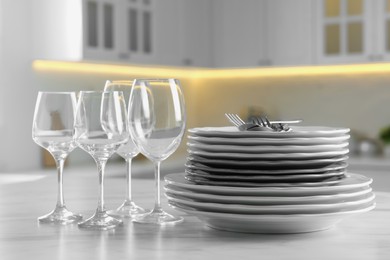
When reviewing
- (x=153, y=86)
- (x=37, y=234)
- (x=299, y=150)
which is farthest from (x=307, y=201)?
(x=37, y=234)

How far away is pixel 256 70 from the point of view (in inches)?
192

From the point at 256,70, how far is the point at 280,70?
0.17 meters

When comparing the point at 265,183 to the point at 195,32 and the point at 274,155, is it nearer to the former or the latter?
the point at 274,155

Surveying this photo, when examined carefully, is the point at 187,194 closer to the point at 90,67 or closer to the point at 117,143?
the point at 117,143

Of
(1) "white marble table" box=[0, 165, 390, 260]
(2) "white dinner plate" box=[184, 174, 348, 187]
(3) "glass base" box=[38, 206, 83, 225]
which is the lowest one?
(1) "white marble table" box=[0, 165, 390, 260]

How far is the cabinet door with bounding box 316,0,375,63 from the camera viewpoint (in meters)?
4.18

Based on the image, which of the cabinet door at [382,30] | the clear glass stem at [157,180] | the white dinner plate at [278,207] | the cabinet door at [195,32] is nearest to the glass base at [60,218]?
the clear glass stem at [157,180]

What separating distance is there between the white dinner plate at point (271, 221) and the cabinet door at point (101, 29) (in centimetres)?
268

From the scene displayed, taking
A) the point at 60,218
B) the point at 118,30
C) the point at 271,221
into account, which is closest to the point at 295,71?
the point at 118,30

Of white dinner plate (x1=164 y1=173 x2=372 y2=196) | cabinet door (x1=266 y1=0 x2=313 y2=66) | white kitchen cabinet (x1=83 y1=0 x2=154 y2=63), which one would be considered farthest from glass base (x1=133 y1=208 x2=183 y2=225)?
cabinet door (x1=266 y1=0 x2=313 y2=66)

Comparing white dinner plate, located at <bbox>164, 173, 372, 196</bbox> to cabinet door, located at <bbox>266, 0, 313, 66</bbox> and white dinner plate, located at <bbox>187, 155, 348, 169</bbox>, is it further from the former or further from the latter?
cabinet door, located at <bbox>266, 0, 313, 66</bbox>

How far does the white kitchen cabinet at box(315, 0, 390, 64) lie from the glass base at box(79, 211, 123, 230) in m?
3.30

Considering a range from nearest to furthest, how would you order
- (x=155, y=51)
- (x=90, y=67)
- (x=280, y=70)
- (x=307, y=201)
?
(x=307, y=201) < (x=90, y=67) < (x=155, y=51) < (x=280, y=70)

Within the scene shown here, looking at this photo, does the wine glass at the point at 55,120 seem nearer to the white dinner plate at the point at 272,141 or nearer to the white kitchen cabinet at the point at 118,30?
the white dinner plate at the point at 272,141
